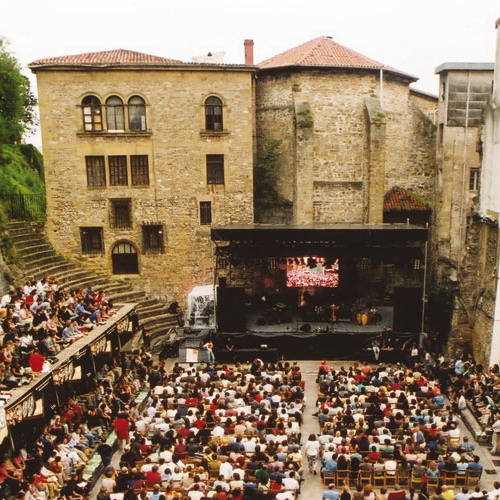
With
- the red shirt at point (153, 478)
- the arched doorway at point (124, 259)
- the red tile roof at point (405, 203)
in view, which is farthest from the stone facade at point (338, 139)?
the red shirt at point (153, 478)

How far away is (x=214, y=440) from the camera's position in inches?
573

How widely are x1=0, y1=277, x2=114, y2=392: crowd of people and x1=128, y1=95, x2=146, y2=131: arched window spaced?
384 inches

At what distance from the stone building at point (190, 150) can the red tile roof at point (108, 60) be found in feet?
0.19

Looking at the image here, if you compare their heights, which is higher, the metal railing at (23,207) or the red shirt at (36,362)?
the metal railing at (23,207)

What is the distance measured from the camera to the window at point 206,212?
29.2 metres

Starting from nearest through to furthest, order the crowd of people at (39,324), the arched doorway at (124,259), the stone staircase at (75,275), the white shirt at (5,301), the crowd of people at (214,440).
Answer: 1. the crowd of people at (214,440)
2. the crowd of people at (39,324)
3. the white shirt at (5,301)
4. the stone staircase at (75,275)
5. the arched doorway at (124,259)

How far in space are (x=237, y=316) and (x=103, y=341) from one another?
7343 mm

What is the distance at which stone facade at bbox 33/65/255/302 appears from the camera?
28000 millimetres

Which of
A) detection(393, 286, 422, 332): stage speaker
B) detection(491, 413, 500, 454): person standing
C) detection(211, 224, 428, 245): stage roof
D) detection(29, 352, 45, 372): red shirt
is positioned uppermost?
detection(211, 224, 428, 245): stage roof

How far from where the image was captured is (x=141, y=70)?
27.8 m

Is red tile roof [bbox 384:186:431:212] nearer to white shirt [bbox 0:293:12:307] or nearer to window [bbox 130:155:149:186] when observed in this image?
window [bbox 130:155:149:186]

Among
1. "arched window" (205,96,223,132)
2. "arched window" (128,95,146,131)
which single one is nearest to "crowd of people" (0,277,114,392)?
"arched window" (128,95,146,131)

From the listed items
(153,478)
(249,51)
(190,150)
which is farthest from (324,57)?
(153,478)

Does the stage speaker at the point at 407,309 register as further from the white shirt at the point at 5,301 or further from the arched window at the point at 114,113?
the arched window at the point at 114,113
